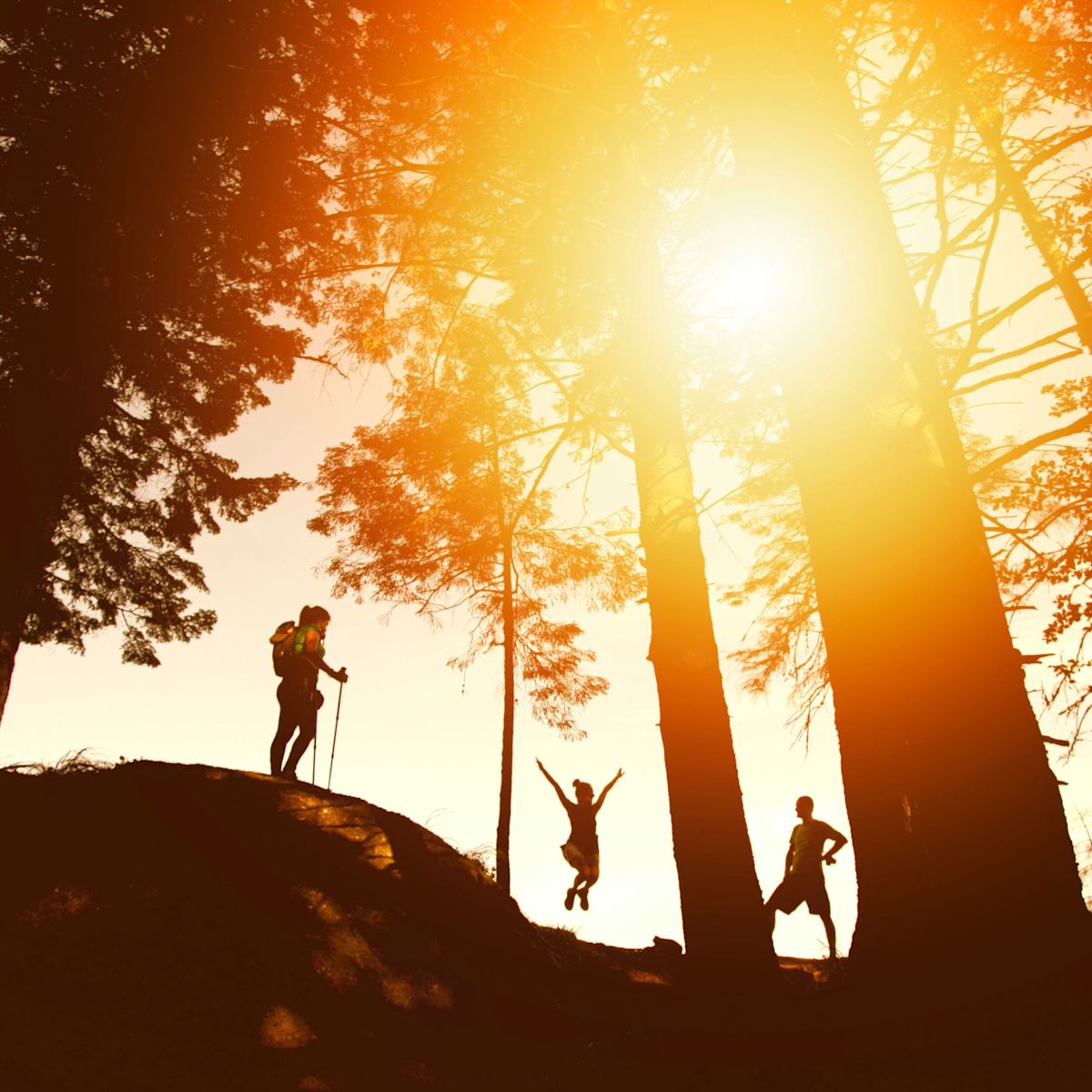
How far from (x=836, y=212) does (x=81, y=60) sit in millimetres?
8532

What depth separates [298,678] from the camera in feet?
22.7

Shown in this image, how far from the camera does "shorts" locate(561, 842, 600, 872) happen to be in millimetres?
9734

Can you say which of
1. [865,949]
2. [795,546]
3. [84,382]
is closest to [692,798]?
[865,949]

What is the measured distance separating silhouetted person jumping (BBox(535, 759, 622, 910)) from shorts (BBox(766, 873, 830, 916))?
→ 3011 mm

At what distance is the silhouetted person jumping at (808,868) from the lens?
281 inches

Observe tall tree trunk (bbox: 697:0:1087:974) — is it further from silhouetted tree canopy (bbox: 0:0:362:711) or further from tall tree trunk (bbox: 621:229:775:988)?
silhouetted tree canopy (bbox: 0:0:362:711)

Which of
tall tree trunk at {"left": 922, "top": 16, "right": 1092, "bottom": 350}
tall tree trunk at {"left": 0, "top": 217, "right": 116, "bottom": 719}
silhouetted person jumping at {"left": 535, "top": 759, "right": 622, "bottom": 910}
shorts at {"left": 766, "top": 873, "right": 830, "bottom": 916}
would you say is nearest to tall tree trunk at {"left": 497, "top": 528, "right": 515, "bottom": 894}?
silhouetted person jumping at {"left": 535, "top": 759, "right": 622, "bottom": 910}

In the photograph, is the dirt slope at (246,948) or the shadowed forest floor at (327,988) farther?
the dirt slope at (246,948)

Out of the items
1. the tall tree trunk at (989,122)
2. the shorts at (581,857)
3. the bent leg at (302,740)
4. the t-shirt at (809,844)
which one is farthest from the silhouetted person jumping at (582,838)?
the tall tree trunk at (989,122)

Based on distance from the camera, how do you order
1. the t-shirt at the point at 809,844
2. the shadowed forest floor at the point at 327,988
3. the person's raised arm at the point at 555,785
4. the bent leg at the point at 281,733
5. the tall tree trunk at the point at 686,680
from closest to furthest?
the shadowed forest floor at the point at 327,988, the tall tree trunk at the point at 686,680, the bent leg at the point at 281,733, the t-shirt at the point at 809,844, the person's raised arm at the point at 555,785

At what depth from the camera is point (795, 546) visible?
515 inches

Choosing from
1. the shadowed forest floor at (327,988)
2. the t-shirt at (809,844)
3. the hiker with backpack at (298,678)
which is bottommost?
the shadowed forest floor at (327,988)

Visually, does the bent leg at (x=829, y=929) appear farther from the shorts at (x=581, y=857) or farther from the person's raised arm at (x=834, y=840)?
the shorts at (x=581, y=857)

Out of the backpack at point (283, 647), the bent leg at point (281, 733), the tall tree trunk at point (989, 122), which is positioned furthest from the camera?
the backpack at point (283, 647)
